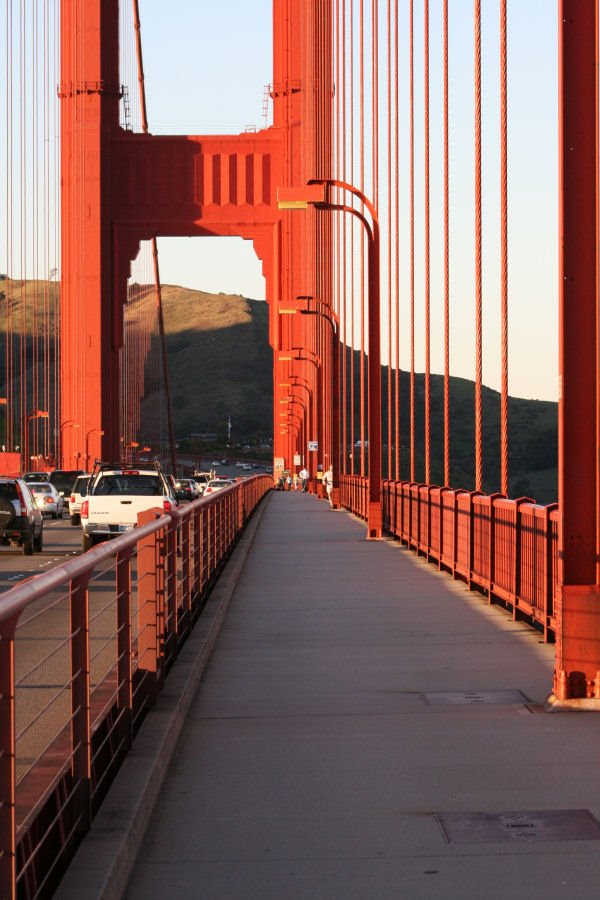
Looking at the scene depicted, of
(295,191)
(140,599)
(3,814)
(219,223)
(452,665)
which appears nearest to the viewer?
(3,814)

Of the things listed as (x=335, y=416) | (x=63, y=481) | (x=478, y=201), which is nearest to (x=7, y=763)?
(x=478, y=201)

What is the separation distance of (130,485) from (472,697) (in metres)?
19.5

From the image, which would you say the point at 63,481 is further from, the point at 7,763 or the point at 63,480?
the point at 7,763

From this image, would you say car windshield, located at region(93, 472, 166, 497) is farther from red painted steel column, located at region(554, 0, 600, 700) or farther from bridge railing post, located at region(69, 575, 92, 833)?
bridge railing post, located at region(69, 575, 92, 833)

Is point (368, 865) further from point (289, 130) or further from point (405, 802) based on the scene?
point (289, 130)

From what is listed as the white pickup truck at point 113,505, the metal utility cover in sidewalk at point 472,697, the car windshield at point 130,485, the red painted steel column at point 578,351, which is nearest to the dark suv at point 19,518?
the white pickup truck at point 113,505

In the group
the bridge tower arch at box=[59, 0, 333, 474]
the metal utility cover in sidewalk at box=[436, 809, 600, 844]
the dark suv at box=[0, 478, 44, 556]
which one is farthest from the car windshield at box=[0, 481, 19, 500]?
the bridge tower arch at box=[59, 0, 333, 474]

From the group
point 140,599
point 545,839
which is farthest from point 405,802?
point 140,599

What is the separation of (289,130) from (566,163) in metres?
73.8

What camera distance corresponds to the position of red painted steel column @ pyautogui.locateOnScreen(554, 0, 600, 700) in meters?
8.81

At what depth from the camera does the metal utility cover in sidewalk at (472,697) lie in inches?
363

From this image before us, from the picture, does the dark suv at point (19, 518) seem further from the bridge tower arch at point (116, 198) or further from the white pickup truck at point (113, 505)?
the bridge tower arch at point (116, 198)

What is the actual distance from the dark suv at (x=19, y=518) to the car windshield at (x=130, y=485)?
3.96ft

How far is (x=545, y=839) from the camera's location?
5730 millimetres
